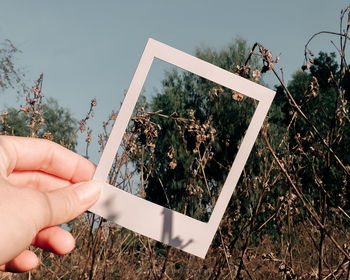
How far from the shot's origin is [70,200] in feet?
5.72

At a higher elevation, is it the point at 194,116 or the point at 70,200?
the point at 194,116

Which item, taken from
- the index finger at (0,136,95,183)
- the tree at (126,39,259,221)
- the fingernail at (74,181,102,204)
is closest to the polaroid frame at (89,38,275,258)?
the fingernail at (74,181,102,204)

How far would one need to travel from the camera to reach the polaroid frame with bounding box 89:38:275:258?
1.76 meters

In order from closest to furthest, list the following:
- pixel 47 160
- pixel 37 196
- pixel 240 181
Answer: pixel 37 196
pixel 47 160
pixel 240 181

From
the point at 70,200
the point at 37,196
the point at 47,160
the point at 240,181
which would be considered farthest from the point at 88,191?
the point at 240,181

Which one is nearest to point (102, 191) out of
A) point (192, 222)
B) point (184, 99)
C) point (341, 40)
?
point (192, 222)

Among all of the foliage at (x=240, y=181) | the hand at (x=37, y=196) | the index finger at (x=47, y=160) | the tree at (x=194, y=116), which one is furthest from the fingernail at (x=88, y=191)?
the tree at (x=194, y=116)

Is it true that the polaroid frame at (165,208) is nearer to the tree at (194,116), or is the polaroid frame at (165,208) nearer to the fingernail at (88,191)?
the fingernail at (88,191)

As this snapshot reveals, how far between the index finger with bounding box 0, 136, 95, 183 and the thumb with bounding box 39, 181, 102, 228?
0.87 feet

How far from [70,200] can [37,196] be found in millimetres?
206

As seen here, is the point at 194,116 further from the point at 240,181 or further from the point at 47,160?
the point at 47,160

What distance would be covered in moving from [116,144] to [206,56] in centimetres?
1567

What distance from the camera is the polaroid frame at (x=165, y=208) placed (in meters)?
1.76

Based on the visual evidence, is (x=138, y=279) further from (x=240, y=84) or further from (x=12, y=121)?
(x=12, y=121)
